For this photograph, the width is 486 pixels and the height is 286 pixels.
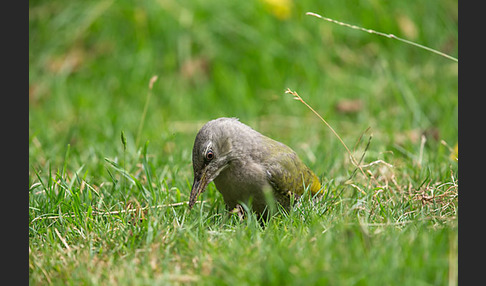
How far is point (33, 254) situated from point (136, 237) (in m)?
0.59

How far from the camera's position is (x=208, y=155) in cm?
441

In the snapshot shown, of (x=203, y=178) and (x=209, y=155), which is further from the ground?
(x=209, y=155)

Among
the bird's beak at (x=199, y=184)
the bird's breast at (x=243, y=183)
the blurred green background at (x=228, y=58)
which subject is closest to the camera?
the bird's beak at (x=199, y=184)

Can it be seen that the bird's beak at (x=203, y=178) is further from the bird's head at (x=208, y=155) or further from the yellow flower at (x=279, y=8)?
the yellow flower at (x=279, y=8)

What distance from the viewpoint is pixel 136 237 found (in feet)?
12.3

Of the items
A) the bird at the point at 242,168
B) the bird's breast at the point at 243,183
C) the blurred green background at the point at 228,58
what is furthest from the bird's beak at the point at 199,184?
the blurred green background at the point at 228,58

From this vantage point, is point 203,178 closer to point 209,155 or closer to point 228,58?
point 209,155

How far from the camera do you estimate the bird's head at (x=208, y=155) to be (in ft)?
14.4

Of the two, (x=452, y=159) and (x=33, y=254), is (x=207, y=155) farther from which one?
(x=452, y=159)

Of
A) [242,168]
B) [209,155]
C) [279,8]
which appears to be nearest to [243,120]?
[279,8]

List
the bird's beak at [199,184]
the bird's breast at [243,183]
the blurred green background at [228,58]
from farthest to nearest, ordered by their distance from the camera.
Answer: the blurred green background at [228,58] < the bird's breast at [243,183] < the bird's beak at [199,184]

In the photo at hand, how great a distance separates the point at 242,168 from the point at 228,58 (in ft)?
13.0

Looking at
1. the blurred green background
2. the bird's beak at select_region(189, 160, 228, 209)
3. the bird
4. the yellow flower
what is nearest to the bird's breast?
the bird

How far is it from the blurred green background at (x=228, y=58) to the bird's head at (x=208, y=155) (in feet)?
9.62
